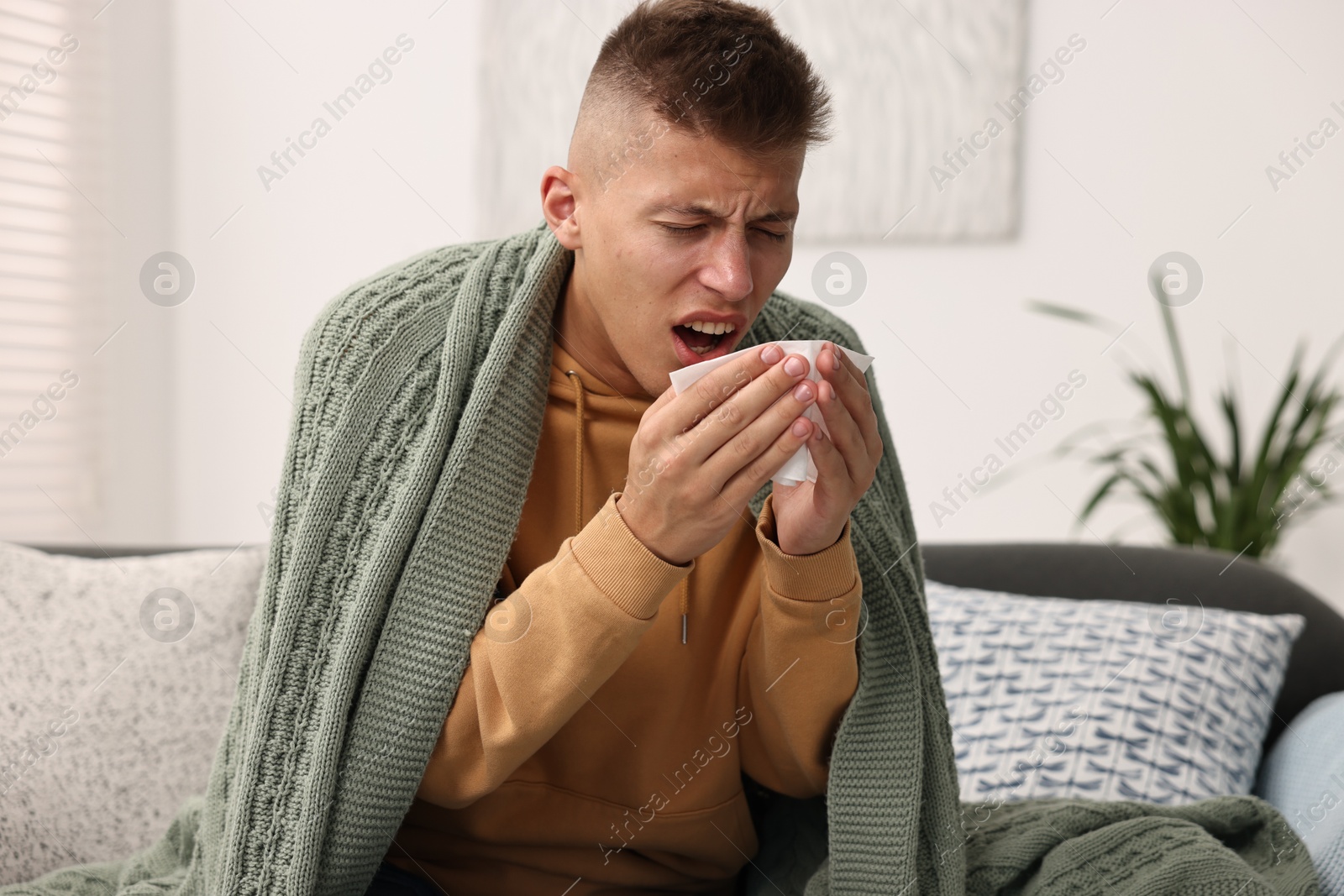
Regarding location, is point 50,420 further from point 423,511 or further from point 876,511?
point 876,511

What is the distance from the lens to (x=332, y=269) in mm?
3178

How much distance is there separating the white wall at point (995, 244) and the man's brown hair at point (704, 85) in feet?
5.58

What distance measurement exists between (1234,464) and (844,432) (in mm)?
1797

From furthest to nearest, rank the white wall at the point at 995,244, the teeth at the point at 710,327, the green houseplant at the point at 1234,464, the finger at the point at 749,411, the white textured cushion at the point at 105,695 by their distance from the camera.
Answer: the white wall at the point at 995,244, the green houseplant at the point at 1234,464, the white textured cushion at the point at 105,695, the teeth at the point at 710,327, the finger at the point at 749,411

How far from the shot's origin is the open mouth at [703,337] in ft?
3.91

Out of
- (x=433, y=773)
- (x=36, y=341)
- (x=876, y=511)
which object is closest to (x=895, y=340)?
(x=876, y=511)

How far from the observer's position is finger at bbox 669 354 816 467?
3.45 feet

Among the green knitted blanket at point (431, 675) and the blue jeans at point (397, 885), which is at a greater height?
the green knitted blanket at point (431, 675)

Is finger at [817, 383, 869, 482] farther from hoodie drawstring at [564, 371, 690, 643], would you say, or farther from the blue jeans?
the blue jeans

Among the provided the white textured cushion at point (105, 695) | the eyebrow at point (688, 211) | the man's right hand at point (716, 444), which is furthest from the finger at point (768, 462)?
the white textured cushion at point (105, 695)

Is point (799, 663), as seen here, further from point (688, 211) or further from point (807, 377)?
point (688, 211)

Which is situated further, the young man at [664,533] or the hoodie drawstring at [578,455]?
the hoodie drawstring at [578,455]

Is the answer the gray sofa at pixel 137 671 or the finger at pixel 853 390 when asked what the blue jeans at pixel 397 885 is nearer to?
the gray sofa at pixel 137 671

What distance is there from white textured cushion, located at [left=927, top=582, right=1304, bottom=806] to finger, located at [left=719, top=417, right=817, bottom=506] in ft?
2.63
